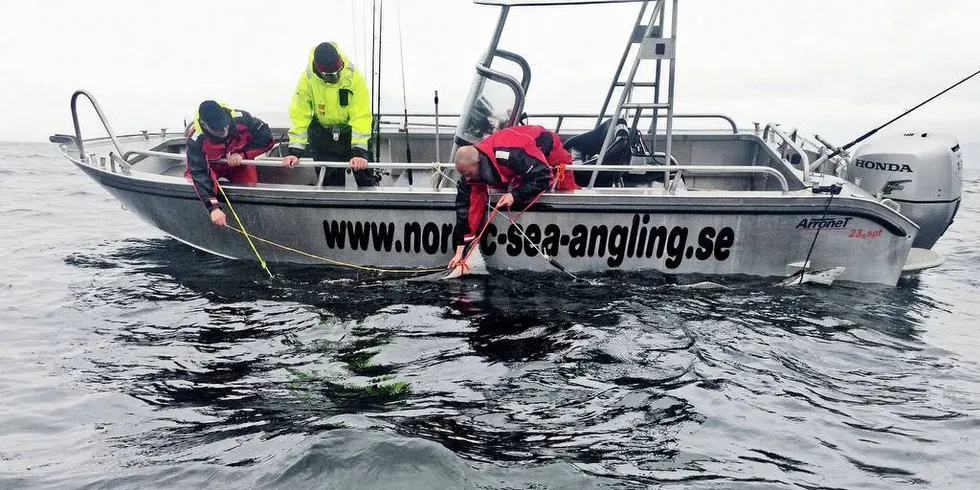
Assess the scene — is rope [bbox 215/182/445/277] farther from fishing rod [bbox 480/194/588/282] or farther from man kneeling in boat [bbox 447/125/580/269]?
fishing rod [bbox 480/194/588/282]

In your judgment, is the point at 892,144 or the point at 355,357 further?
the point at 892,144

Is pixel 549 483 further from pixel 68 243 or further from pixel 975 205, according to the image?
pixel 975 205

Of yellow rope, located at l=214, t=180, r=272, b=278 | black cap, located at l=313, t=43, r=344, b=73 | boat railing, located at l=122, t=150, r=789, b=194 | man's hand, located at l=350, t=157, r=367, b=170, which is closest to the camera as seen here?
boat railing, located at l=122, t=150, r=789, b=194

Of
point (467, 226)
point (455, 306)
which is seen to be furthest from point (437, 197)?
point (455, 306)

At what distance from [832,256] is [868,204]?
24.0 inches

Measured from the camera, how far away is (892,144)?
7762 millimetres

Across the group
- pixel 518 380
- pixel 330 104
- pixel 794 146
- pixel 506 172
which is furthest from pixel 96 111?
pixel 794 146

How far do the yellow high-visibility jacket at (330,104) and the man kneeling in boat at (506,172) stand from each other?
57.7 inches

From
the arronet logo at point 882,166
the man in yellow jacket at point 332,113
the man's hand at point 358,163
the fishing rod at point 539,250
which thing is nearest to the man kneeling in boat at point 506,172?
the fishing rod at point 539,250

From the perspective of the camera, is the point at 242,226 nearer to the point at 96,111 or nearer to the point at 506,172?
the point at 96,111

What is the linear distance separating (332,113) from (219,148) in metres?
1.28

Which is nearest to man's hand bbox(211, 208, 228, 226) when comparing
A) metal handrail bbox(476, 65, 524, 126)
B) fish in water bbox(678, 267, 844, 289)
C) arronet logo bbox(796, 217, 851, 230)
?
metal handrail bbox(476, 65, 524, 126)

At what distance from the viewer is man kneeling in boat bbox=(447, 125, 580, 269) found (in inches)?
278

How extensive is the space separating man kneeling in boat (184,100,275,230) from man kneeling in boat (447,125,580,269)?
2.44m
